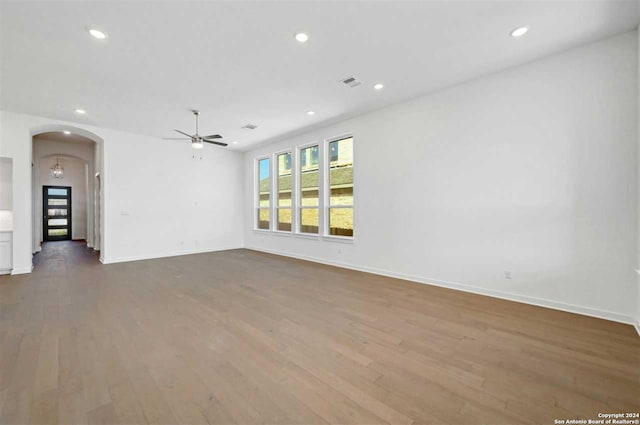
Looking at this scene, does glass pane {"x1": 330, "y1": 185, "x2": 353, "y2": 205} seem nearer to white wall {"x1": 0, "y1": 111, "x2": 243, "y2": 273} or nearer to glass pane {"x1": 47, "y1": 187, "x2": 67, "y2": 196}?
white wall {"x1": 0, "y1": 111, "x2": 243, "y2": 273}

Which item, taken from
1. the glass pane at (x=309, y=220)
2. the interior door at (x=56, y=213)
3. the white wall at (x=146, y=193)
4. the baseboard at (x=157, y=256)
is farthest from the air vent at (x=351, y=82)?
the interior door at (x=56, y=213)

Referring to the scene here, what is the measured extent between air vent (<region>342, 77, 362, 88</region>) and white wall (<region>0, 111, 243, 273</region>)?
18.1 ft

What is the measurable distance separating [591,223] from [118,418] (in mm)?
4858

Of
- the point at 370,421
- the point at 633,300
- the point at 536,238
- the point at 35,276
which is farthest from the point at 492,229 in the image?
the point at 35,276

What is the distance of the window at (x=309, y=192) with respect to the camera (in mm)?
6684

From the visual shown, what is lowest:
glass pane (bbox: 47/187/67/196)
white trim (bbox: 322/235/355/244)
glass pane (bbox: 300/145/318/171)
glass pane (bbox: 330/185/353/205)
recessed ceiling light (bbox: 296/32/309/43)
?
white trim (bbox: 322/235/355/244)

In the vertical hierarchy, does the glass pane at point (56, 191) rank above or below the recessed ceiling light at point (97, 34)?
below

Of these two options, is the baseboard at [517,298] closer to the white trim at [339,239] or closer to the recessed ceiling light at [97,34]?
the white trim at [339,239]

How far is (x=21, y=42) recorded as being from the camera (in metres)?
3.06

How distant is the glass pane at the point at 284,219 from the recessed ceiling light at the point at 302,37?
4901 mm

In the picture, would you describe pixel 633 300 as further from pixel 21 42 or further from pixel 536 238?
pixel 21 42

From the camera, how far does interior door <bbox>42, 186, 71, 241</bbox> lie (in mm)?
10562

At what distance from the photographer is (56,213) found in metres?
10.8

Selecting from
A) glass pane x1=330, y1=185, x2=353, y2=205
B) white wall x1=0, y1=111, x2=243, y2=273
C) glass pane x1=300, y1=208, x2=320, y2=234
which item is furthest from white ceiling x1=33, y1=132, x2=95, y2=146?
glass pane x1=330, y1=185, x2=353, y2=205
